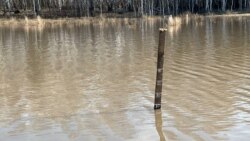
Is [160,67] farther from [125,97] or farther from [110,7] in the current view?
[110,7]

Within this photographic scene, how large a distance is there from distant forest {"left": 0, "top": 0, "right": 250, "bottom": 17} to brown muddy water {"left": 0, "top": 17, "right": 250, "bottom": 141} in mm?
44201

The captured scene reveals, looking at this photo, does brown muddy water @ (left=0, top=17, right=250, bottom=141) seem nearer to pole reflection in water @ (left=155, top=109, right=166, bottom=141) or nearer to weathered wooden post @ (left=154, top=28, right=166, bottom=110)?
pole reflection in water @ (left=155, top=109, right=166, bottom=141)

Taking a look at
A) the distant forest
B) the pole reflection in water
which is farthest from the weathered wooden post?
the distant forest

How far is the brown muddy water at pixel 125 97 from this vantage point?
782cm

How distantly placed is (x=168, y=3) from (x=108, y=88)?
174ft

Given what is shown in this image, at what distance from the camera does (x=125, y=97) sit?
10750 mm

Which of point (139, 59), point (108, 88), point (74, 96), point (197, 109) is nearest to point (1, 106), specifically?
point (74, 96)

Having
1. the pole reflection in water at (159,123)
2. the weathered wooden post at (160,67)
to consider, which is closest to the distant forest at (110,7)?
the weathered wooden post at (160,67)

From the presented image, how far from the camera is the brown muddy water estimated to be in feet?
25.7

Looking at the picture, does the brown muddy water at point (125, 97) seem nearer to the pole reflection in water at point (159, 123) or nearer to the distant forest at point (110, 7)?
the pole reflection in water at point (159, 123)

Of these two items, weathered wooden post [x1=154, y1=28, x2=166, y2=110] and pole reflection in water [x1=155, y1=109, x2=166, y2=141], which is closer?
pole reflection in water [x1=155, y1=109, x2=166, y2=141]

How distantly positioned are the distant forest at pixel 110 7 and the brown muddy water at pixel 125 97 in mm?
44201

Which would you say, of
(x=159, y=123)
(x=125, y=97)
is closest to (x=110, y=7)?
(x=125, y=97)

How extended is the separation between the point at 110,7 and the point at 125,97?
55895mm
